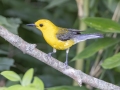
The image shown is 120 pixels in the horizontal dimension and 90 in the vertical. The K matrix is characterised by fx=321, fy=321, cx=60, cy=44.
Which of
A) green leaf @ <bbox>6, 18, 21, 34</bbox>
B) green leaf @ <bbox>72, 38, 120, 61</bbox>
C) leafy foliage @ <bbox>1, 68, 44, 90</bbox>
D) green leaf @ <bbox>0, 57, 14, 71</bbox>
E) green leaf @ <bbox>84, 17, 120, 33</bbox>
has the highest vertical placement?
green leaf @ <bbox>84, 17, 120, 33</bbox>

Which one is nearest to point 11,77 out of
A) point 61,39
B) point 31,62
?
point 61,39

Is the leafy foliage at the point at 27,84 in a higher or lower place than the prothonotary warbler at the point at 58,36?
lower

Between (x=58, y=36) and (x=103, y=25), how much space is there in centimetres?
32

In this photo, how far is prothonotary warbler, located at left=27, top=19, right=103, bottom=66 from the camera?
164 centimetres

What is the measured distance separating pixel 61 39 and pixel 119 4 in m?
0.43

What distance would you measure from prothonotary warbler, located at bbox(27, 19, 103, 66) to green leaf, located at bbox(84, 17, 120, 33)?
5.0 inches

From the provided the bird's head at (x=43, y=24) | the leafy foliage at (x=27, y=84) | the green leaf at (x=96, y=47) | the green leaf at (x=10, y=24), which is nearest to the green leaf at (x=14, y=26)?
the green leaf at (x=10, y=24)

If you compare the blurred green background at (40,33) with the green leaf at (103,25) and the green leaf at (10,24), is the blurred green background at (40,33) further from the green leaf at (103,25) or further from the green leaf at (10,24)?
the green leaf at (103,25)

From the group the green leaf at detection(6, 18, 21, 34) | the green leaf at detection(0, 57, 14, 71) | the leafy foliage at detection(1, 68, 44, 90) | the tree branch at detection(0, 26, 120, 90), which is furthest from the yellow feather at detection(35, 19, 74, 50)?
the leafy foliage at detection(1, 68, 44, 90)

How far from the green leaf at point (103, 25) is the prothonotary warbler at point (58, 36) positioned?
127 millimetres

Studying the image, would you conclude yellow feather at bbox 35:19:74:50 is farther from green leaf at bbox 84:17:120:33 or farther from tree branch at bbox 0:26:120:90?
tree branch at bbox 0:26:120:90

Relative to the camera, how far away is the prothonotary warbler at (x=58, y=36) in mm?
1636

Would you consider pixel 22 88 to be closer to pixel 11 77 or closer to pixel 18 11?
pixel 11 77

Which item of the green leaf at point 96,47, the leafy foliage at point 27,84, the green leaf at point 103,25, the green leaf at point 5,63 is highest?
the green leaf at point 103,25
